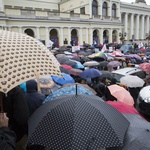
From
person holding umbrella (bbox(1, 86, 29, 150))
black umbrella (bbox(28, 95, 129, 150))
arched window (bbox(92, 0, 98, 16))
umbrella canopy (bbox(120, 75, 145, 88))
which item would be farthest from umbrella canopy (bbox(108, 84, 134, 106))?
arched window (bbox(92, 0, 98, 16))

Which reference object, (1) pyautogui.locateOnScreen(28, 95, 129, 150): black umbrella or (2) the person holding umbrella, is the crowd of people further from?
(1) pyautogui.locateOnScreen(28, 95, 129, 150): black umbrella

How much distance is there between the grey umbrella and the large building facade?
25926 mm

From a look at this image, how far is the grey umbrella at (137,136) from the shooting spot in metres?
2.00

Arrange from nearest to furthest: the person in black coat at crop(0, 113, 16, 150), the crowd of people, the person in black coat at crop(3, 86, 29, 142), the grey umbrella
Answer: the person in black coat at crop(0, 113, 16, 150)
the crowd of people
the grey umbrella
the person in black coat at crop(3, 86, 29, 142)

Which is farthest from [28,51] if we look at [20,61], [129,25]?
[129,25]

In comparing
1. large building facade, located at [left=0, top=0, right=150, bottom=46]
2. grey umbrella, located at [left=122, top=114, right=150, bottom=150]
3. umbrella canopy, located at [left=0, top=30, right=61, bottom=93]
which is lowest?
grey umbrella, located at [left=122, top=114, right=150, bottom=150]

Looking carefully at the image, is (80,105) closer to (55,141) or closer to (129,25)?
(55,141)

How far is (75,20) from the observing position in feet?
109

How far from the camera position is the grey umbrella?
2000 millimetres

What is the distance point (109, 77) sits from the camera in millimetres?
6539

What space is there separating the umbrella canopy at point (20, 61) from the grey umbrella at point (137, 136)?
1.11 metres

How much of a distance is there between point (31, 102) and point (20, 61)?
142cm

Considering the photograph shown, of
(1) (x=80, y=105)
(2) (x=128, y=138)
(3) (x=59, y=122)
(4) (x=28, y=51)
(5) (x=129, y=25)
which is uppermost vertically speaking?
(5) (x=129, y=25)

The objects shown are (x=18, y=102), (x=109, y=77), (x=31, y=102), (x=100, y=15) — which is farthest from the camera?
(x=100, y=15)
